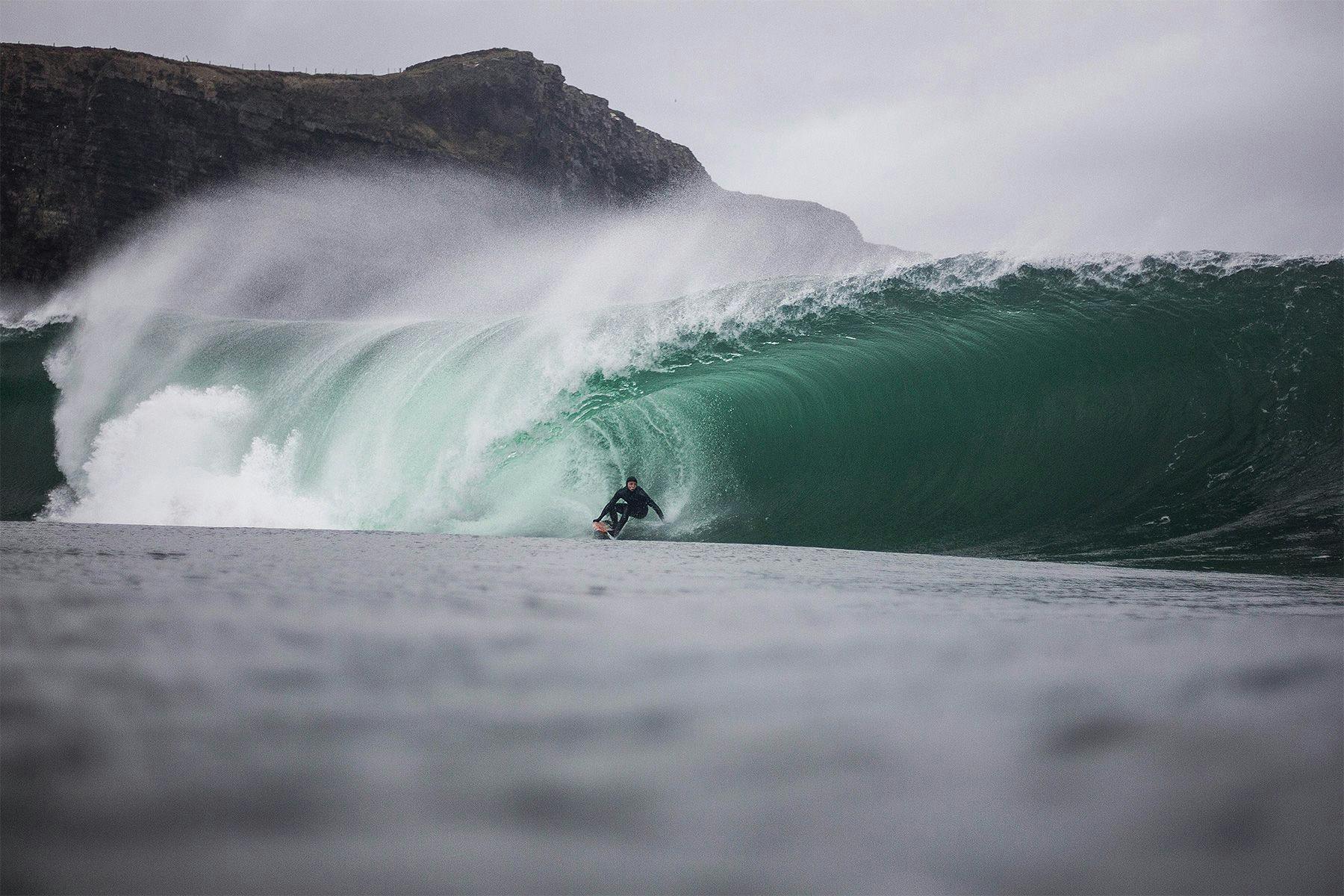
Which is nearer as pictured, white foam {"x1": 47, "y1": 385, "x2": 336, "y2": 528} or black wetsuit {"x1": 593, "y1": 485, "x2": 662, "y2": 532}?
black wetsuit {"x1": 593, "y1": 485, "x2": 662, "y2": 532}

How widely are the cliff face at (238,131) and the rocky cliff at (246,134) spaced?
0.06 metres

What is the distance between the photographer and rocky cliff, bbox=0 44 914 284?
27172mm

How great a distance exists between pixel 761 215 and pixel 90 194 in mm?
27577

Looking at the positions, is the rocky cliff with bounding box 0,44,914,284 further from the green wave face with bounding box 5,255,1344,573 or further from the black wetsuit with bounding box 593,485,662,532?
the black wetsuit with bounding box 593,485,662,532

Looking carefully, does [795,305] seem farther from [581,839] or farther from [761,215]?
[761,215]

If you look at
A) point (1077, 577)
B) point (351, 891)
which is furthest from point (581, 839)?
point (1077, 577)

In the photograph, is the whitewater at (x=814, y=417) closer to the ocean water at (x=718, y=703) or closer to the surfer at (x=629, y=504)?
the ocean water at (x=718, y=703)

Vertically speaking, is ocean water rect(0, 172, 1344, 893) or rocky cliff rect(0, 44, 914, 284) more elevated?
rocky cliff rect(0, 44, 914, 284)

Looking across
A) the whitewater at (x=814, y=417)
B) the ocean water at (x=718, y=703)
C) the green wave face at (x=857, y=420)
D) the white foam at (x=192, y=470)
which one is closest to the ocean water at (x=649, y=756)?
the ocean water at (x=718, y=703)

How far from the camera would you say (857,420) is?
8930 millimetres

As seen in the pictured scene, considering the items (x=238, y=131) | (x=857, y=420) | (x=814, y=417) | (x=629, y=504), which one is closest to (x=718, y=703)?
(x=629, y=504)

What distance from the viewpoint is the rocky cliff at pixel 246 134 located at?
27.2m

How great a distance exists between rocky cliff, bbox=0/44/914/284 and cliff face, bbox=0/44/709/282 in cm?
6

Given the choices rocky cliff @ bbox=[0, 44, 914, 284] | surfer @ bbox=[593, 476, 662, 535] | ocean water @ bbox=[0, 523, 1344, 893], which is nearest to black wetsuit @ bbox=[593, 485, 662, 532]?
surfer @ bbox=[593, 476, 662, 535]
